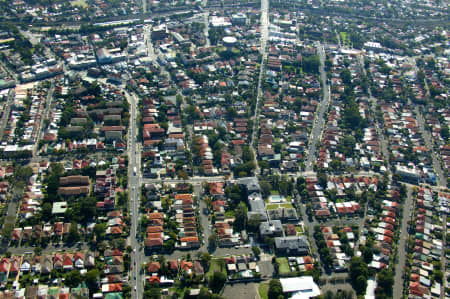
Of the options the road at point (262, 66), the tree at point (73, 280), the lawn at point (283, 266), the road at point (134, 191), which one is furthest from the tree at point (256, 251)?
the tree at point (73, 280)

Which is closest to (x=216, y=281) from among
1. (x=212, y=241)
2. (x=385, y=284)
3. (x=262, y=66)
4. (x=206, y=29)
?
(x=212, y=241)

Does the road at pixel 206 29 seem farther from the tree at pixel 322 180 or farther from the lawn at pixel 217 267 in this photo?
the lawn at pixel 217 267

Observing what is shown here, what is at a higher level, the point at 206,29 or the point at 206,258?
the point at 206,29

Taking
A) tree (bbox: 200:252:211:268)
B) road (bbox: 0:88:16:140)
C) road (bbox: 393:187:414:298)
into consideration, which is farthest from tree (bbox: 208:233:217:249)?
road (bbox: 0:88:16:140)

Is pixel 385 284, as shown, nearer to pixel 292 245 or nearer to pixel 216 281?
pixel 292 245

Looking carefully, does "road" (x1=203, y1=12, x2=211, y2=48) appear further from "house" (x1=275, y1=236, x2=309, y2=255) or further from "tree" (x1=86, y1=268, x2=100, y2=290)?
"tree" (x1=86, y1=268, x2=100, y2=290)

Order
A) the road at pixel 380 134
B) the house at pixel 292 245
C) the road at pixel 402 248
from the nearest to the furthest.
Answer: the road at pixel 402 248 → the house at pixel 292 245 → the road at pixel 380 134
